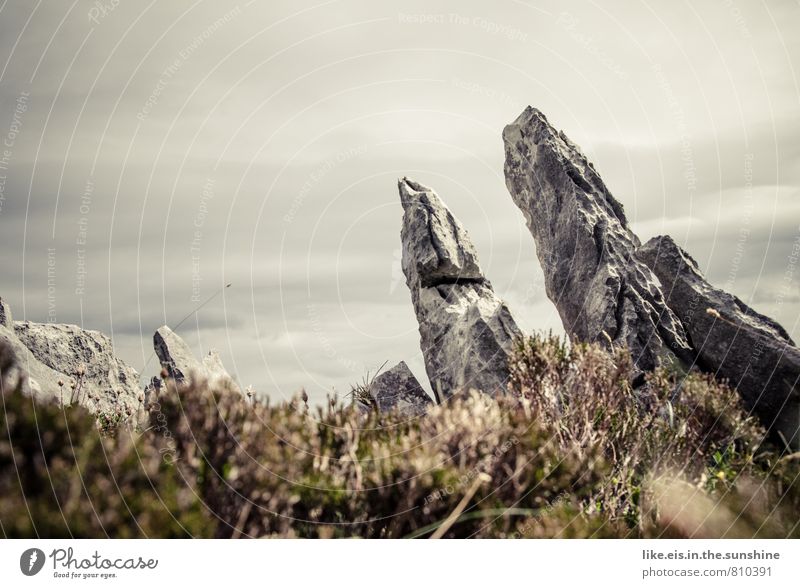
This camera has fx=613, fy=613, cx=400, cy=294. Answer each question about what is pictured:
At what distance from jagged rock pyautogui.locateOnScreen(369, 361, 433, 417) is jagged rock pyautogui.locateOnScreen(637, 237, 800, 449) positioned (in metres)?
6.60

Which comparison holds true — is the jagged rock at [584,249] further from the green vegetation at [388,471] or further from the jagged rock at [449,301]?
the green vegetation at [388,471]

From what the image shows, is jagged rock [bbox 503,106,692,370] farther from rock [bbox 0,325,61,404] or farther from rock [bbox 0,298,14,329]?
rock [bbox 0,298,14,329]

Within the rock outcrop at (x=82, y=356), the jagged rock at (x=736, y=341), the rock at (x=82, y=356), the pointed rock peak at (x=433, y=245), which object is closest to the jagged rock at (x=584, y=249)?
the jagged rock at (x=736, y=341)

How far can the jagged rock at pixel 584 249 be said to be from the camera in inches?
522

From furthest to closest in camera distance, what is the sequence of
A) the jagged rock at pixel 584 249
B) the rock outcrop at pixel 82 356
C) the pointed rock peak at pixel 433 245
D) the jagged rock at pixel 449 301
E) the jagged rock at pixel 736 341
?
the rock outcrop at pixel 82 356 < the pointed rock peak at pixel 433 245 < the jagged rock at pixel 449 301 < the jagged rock at pixel 584 249 < the jagged rock at pixel 736 341

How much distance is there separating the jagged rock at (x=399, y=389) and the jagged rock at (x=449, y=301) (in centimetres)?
116

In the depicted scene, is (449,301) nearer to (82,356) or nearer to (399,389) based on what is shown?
(399,389)

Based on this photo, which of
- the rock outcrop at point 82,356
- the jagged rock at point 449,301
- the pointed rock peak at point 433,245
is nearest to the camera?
the jagged rock at point 449,301

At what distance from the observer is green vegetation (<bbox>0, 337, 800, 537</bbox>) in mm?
4348

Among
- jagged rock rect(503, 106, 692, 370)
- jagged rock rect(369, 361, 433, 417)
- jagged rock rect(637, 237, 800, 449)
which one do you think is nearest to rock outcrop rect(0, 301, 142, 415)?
jagged rock rect(369, 361, 433, 417)

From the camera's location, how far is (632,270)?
45.9 ft
